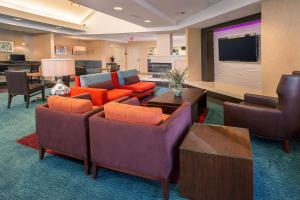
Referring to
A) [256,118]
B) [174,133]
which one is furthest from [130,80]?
[174,133]

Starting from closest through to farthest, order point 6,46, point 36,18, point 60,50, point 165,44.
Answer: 1. point 36,18
2. point 6,46
3. point 165,44
4. point 60,50

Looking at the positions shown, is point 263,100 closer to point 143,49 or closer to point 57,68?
point 57,68

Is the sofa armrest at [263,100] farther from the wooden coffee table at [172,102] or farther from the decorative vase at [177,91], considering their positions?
the decorative vase at [177,91]

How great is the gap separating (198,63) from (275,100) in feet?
17.3

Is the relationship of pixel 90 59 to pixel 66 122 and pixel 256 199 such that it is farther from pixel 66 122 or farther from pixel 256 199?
pixel 256 199

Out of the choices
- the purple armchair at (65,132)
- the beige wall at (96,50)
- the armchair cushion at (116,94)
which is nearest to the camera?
the purple armchair at (65,132)

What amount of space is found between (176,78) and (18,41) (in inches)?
370

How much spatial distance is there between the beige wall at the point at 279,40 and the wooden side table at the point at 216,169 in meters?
2.86

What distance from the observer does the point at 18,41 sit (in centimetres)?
989

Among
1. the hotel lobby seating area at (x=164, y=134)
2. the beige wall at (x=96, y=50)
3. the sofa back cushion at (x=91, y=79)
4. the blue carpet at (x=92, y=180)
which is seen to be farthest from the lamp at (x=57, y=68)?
the beige wall at (x=96, y=50)

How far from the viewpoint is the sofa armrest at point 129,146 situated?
1748 millimetres

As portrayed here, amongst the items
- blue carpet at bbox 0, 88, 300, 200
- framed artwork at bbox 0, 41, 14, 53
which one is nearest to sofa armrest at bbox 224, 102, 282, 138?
blue carpet at bbox 0, 88, 300, 200

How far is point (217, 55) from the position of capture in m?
7.48

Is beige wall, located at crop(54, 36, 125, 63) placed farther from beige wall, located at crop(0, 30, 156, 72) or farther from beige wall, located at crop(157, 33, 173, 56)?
beige wall, located at crop(157, 33, 173, 56)
